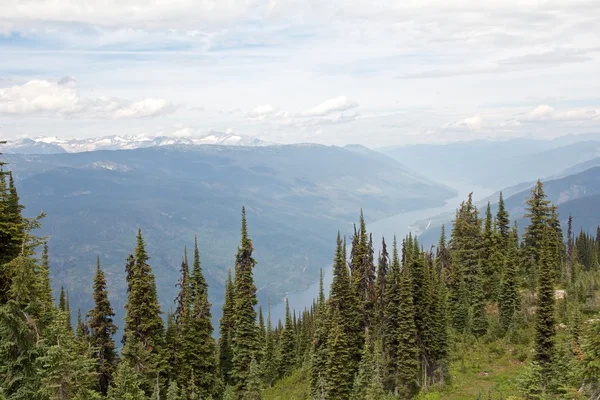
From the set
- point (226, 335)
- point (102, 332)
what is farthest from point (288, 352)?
point (102, 332)

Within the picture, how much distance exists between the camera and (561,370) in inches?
1527

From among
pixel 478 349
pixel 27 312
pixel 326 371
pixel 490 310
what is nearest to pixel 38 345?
pixel 27 312

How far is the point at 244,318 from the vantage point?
54.9m

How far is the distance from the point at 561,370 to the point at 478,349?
19923mm

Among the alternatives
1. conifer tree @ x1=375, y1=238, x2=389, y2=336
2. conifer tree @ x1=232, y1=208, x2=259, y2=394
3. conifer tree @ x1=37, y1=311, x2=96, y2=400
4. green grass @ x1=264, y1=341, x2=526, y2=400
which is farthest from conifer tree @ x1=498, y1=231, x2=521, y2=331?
conifer tree @ x1=37, y1=311, x2=96, y2=400

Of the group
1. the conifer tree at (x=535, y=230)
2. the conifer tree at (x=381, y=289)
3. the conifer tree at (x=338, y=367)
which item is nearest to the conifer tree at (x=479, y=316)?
the conifer tree at (x=535, y=230)

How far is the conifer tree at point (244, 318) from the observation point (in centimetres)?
5434

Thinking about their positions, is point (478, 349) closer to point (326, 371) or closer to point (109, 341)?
point (326, 371)

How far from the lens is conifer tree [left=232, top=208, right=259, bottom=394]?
54344 mm

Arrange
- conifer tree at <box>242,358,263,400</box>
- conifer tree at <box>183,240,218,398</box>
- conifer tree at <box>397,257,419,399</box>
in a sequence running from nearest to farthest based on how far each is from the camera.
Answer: conifer tree at <box>242,358,263,400</box>, conifer tree at <box>183,240,218,398</box>, conifer tree at <box>397,257,419,399</box>

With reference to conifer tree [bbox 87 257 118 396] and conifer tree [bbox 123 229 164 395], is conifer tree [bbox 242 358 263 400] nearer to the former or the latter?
conifer tree [bbox 123 229 164 395]

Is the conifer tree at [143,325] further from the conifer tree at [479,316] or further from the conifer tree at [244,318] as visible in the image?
the conifer tree at [479,316]

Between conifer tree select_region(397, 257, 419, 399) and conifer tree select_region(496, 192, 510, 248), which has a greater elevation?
conifer tree select_region(496, 192, 510, 248)

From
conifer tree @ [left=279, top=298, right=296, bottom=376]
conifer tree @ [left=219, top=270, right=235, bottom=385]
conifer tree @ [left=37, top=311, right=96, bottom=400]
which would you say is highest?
conifer tree @ [left=37, top=311, right=96, bottom=400]
